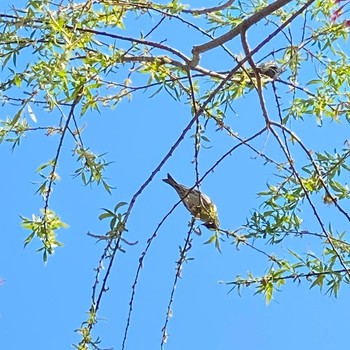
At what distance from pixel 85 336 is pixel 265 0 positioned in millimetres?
703

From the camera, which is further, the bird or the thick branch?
the bird

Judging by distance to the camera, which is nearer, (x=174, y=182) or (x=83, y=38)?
(x=83, y=38)

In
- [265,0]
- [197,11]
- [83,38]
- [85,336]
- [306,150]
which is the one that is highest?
[265,0]

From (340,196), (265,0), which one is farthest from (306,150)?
(265,0)

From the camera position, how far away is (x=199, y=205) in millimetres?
1029

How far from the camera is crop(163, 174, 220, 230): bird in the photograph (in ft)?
3.38

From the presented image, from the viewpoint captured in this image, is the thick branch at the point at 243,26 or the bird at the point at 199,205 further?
the bird at the point at 199,205

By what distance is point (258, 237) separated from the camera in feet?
3.73

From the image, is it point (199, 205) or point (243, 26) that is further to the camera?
point (199, 205)

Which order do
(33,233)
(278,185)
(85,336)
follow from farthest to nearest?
(278,185) → (33,233) → (85,336)

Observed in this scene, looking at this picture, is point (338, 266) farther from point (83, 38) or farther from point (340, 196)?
point (83, 38)

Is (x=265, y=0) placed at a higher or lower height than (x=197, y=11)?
higher

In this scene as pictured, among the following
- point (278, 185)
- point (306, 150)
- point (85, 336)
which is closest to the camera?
point (85, 336)

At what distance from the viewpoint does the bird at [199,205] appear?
1029 millimetres
